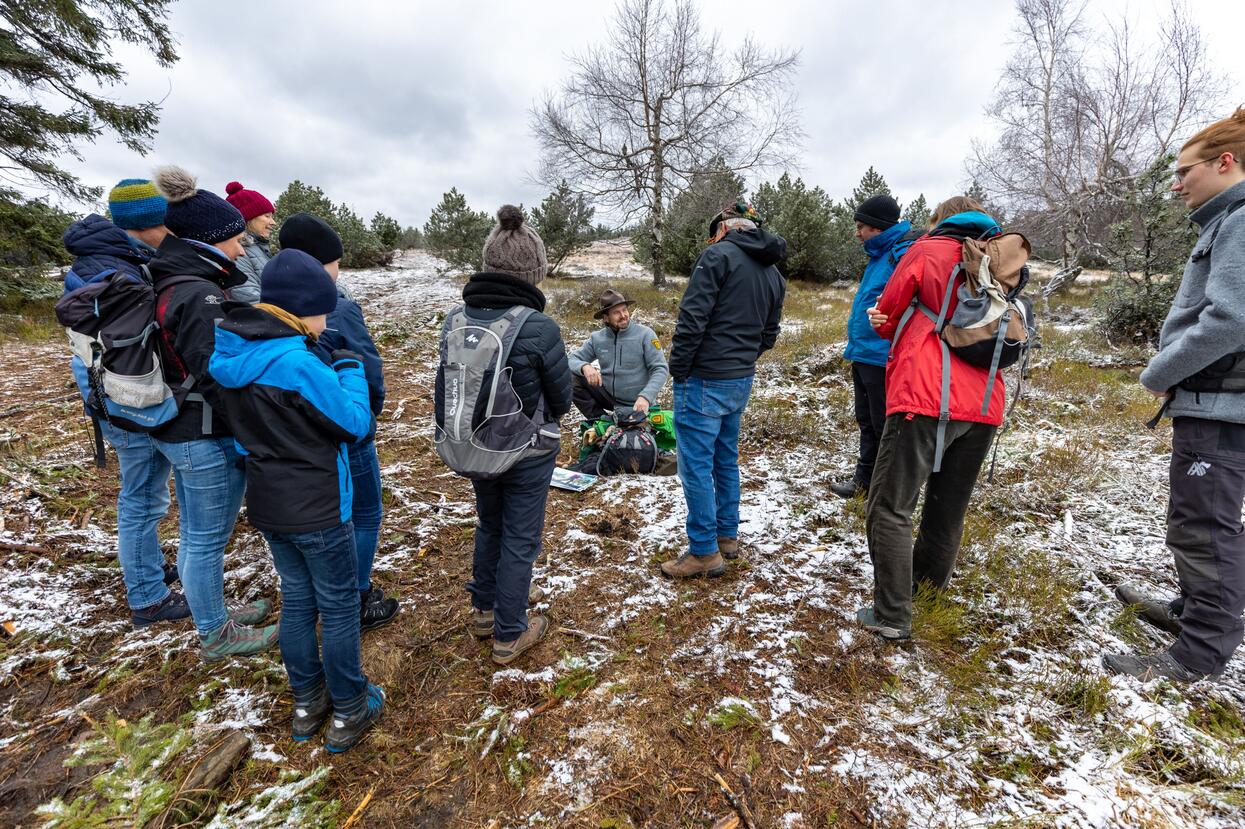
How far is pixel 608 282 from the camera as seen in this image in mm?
17359

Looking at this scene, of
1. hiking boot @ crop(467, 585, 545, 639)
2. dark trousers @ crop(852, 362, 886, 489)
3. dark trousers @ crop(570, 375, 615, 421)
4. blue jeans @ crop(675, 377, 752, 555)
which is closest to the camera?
A: hiking boot @ crop(467, 585, 545, 639)

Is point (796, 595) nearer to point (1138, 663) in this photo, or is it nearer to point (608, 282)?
point (1138, 663)

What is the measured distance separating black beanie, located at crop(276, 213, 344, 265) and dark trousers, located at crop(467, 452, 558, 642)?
1.29 metres

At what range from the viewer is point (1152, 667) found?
2289mm

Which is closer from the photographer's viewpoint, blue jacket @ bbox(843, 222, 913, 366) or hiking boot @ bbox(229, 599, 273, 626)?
hiking boot @ bbox(229, 599, 273, 626)

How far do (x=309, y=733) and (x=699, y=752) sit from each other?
160cm

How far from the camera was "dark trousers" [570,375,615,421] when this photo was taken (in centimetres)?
519

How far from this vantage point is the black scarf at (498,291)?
2227 mm

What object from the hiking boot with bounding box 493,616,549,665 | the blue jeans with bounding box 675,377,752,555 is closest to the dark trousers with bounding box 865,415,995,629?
the blue jeans with bounding box 675,377,752,555

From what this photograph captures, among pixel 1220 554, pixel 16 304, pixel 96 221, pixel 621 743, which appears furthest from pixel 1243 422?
pixel 16 304

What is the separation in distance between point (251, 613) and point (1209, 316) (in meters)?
4.66

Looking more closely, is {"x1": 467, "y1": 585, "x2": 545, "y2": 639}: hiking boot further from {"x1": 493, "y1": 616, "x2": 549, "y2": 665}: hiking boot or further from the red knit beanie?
the red knit beanie

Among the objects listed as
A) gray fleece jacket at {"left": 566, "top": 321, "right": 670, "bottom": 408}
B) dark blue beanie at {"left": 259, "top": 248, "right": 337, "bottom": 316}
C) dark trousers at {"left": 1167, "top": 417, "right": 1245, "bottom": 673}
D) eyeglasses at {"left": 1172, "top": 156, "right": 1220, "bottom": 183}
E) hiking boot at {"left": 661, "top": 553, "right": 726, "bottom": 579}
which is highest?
eyeglasses at {"left": 1172, "top": 156, "right": 1220, "bottom": 183}

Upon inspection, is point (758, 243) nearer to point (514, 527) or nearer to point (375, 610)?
point (514, 527)
